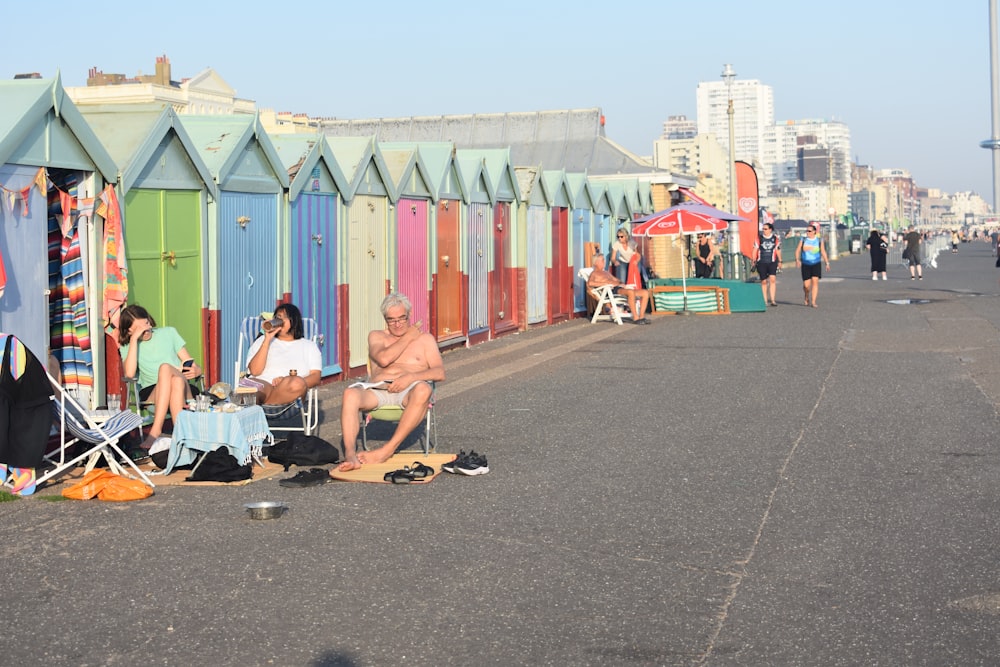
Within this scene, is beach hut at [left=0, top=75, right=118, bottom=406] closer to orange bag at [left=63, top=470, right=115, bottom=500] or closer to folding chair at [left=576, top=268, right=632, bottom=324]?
orange bag at [left=63, top=470, right=115, bottom=500]

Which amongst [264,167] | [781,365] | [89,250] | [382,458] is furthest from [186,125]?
[781,365]

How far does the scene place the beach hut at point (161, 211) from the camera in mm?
10477

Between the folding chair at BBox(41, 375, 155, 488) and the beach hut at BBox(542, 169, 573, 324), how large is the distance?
1458 centimetres

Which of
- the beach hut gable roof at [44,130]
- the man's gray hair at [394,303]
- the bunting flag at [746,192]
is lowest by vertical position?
the man's gray hair at [394,303]

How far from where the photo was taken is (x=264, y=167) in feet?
42.3

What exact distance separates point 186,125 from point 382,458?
17.7 ft

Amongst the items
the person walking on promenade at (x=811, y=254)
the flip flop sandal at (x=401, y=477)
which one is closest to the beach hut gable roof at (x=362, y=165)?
the flip flop sandal at (x=401, y=477)

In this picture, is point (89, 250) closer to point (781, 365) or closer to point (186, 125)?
point (186, 125)

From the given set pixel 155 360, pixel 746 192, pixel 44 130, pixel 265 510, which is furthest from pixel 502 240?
pixel 746 192

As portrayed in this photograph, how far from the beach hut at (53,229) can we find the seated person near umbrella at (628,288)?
13671mm

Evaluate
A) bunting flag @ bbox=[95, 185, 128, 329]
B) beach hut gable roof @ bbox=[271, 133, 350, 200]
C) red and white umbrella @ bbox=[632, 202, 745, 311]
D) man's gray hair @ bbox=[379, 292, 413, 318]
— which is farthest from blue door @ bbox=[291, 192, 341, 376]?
red and white umbrella @ bbox=[632, 202, 745, 311]

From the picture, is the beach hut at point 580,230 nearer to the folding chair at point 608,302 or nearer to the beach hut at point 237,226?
the folding chair at point 608,302

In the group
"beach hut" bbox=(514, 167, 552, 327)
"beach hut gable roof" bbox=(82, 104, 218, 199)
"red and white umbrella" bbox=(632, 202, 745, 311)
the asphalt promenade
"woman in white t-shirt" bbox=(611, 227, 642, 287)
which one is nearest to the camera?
the asphalt promenade

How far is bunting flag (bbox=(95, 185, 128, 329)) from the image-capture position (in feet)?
32.4
